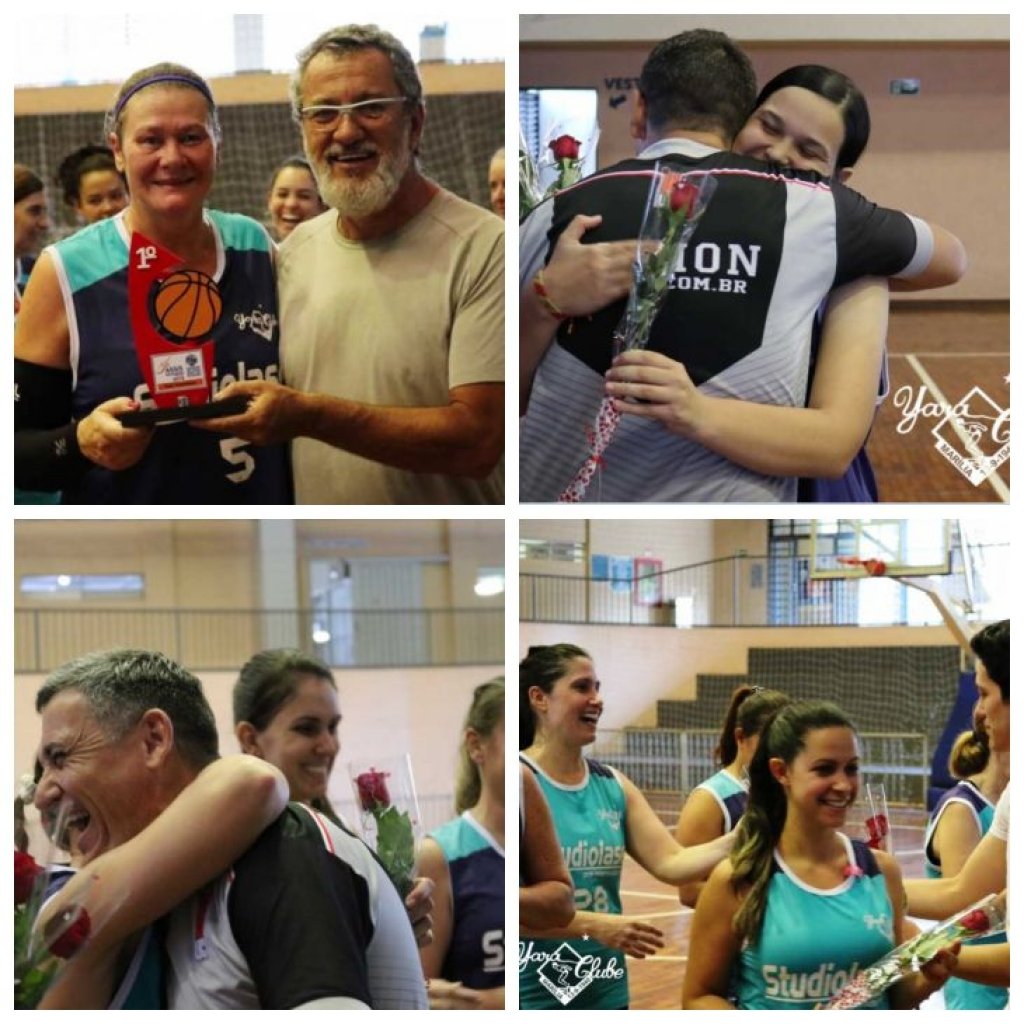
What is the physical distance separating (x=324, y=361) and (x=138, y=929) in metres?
0.89

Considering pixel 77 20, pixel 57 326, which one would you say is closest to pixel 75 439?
pixel 57 326

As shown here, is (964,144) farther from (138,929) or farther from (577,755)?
(138,929)

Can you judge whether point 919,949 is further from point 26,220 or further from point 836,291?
point 26,220

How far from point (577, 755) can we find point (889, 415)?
712mm

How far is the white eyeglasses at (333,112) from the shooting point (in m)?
2.52

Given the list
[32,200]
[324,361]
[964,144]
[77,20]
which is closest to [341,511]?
[324,361]

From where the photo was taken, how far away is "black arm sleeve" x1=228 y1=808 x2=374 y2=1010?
8.09 ft

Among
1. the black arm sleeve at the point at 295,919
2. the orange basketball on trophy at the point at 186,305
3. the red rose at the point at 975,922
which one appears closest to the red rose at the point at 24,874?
the black arm sleeve at the point at 295,919

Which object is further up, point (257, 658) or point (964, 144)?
point (964, 144)

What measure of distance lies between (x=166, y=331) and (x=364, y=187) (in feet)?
1.22

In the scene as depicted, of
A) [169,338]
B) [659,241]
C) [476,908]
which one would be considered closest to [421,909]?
[476,908]

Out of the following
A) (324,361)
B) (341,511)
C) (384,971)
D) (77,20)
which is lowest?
(384,971)

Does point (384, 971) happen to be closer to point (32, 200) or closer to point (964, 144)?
point (32, 200)

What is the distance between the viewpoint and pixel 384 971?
8.35ft
